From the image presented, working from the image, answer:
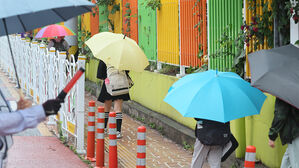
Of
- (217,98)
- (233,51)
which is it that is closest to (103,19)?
(233,51)

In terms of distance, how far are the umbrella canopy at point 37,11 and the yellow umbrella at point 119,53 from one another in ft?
14.7

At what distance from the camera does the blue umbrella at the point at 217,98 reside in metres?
5.60

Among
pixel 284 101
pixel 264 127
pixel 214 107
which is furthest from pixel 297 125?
pixel 264 127

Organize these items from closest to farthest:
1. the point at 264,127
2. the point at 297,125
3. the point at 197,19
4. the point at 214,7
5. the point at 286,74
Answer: the point at 286,74, the point at 297,125, the point at 264,127, the point at 214,7, the point at 197,19

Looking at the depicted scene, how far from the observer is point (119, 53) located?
936 centimetres

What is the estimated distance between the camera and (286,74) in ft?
17.9

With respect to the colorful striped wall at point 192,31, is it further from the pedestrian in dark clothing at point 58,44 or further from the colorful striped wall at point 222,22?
the pedestrian in dark clothing at point 58,44

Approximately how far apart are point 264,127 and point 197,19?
3.45m

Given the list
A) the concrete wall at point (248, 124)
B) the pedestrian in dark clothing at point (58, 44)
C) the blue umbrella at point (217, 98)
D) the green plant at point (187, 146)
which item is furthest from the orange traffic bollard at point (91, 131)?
the pedestrian in dark clothing at point (58, 44)

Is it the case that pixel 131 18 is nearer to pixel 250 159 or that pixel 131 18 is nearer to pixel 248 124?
pixel 248 124

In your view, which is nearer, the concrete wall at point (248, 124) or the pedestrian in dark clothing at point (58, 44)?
the concrete wall at point (248, 124)

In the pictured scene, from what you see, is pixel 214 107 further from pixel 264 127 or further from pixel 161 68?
pixel 161 68

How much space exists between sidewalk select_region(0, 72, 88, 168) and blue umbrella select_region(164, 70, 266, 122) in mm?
2942

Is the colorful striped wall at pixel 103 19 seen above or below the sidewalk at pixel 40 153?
above
